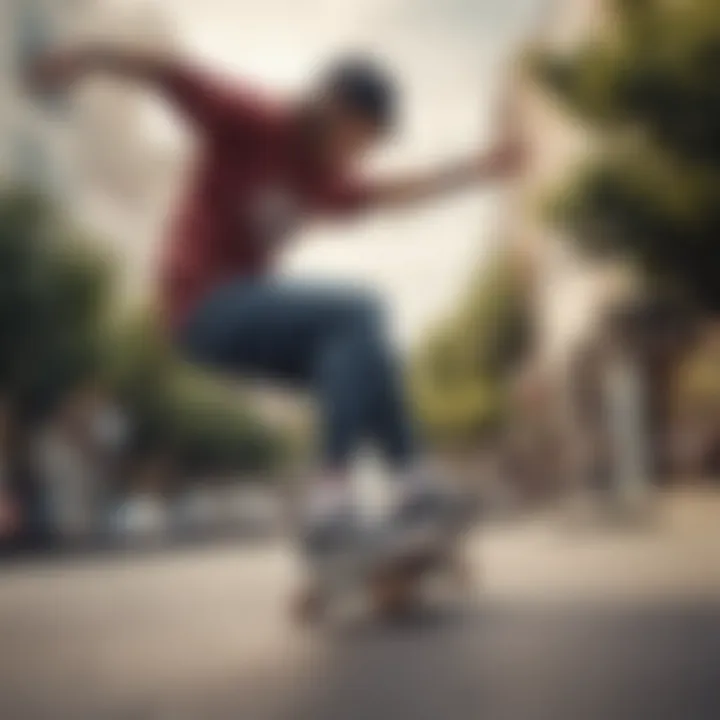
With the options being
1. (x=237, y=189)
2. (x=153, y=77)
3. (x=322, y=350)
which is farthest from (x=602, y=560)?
(x=153, y=77)

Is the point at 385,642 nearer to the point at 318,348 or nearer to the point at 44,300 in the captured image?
the point at 318,348

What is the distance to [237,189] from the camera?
974 mm

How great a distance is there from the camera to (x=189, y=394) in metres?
0.93

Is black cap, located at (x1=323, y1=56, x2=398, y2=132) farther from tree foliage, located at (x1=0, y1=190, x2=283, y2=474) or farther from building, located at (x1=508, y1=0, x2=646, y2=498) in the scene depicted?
tree foliage, located at (x1=0, y1=190, x2=283, y2=474)

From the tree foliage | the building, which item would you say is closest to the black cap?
the building

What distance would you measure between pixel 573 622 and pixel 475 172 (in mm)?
380

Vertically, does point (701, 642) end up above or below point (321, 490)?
below

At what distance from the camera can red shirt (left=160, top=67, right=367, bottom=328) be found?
96 centimetres

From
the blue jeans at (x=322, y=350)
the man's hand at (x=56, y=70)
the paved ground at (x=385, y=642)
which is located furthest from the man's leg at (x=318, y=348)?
the man's hand at (x=56, y=70)

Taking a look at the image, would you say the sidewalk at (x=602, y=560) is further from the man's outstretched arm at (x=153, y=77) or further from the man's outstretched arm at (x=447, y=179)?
the man's outstretched arm at (x=153, y=77)

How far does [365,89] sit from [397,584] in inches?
16.4

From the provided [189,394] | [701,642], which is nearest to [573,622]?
[701,642]

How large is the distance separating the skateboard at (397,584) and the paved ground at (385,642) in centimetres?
1

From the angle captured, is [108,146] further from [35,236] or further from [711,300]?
[711,300]
